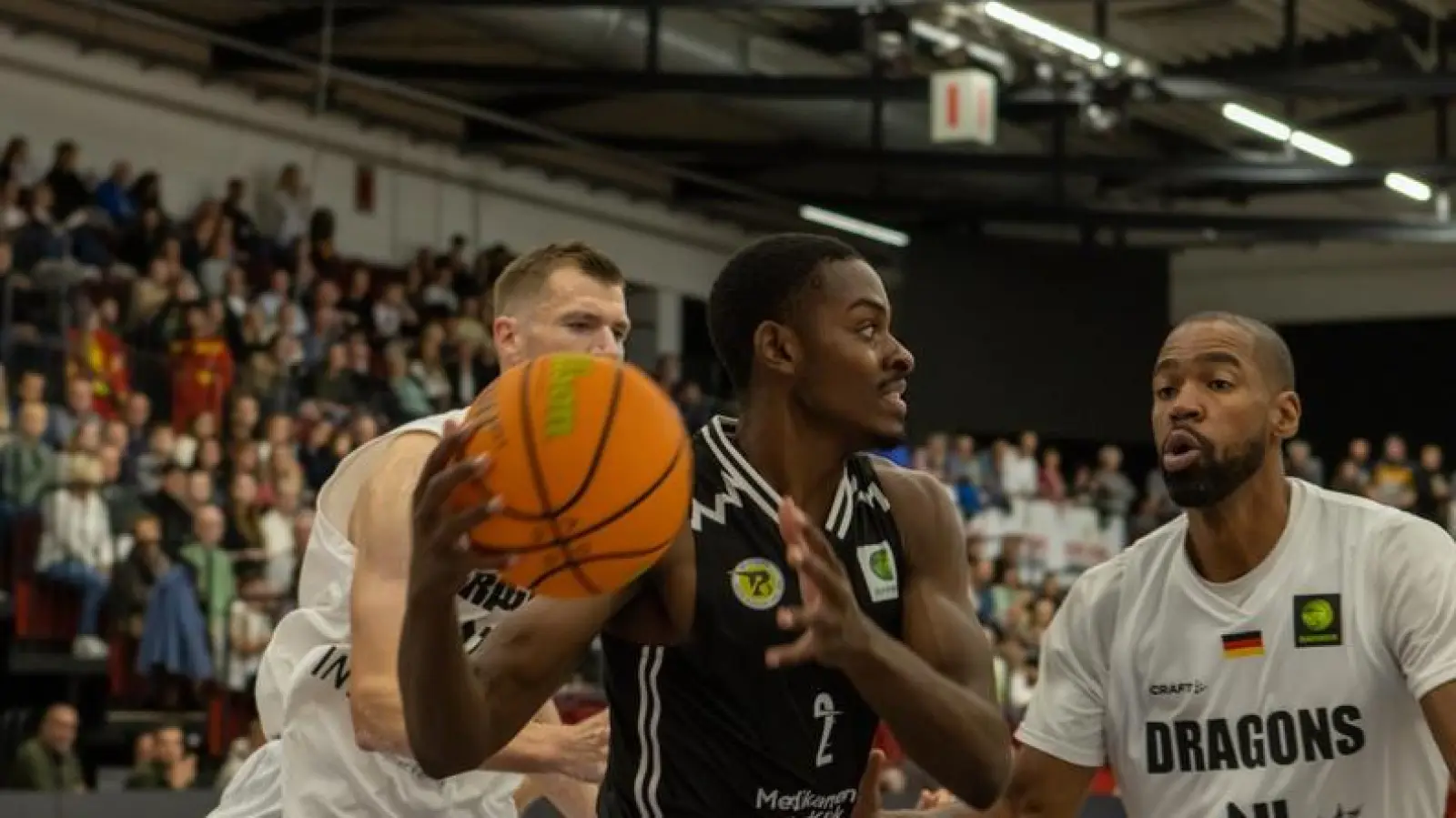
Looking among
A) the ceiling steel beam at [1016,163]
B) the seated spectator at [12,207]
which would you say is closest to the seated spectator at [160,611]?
the seated spectator at [12,207]

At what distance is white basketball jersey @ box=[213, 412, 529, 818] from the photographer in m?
5.48

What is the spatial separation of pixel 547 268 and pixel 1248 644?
6.28ft

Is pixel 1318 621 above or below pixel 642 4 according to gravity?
below

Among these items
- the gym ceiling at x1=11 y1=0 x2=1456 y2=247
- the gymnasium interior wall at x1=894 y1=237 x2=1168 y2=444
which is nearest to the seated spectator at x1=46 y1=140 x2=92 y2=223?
the gym ceiling at x1=11 y1=0 x2=1456 y2=247

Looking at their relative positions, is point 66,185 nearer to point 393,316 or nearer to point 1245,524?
point 393,316

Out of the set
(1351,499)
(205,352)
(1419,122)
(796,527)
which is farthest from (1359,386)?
(796,527)

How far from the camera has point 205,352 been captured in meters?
16.8

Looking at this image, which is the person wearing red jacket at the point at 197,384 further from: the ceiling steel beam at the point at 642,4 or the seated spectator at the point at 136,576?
the ceiling steel beam at the point at 642,4

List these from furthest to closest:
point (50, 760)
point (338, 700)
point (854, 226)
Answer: point (854, 226)
point (50, 760)
point (338, 700)

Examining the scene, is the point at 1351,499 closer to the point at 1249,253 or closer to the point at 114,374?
the point at 114,374

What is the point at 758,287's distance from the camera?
4.10m

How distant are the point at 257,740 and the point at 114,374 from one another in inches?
143

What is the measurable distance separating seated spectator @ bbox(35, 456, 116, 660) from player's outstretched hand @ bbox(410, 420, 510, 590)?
1062 cm

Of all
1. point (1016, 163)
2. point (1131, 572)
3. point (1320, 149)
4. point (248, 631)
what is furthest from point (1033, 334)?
point (1131, 572)
